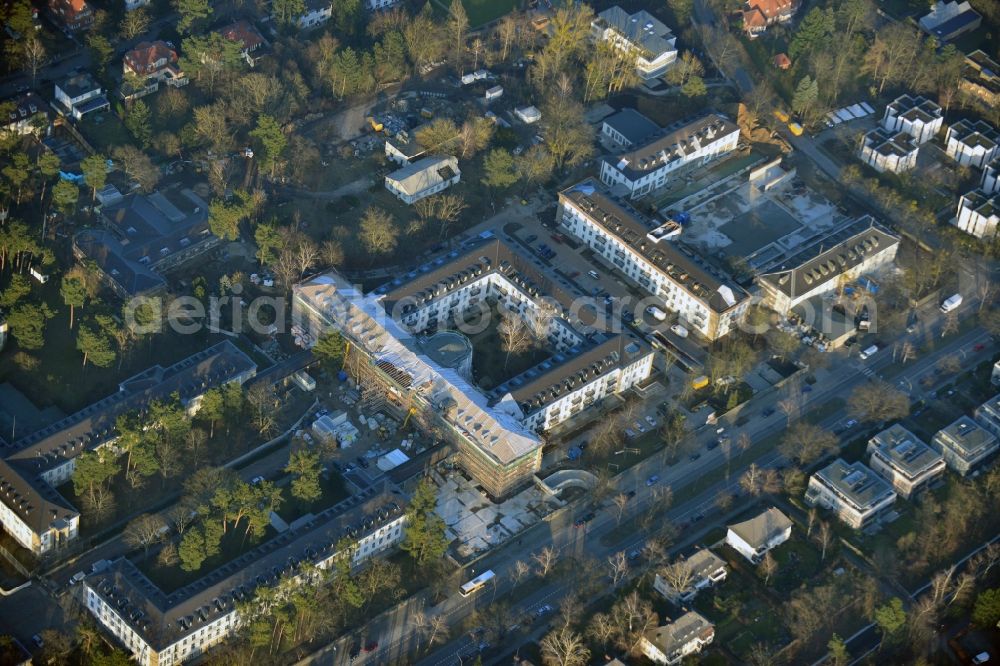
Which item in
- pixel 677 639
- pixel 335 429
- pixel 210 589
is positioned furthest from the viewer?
pixel 335 429

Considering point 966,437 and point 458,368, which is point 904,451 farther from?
point 458,368

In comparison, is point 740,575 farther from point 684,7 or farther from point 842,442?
point 684,7

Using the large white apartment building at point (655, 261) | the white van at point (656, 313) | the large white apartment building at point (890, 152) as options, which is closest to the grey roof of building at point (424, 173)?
the large white apartment building at point (655, 261)

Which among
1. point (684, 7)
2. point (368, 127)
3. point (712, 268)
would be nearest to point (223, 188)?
point (368, 127)

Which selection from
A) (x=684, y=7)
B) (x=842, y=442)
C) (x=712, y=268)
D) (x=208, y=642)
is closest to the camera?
(x=208, y=642)

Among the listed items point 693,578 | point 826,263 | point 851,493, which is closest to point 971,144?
point 826,263

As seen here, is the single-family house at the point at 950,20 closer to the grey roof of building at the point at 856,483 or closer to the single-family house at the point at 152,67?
the grey roof of building at the point at 856,483
